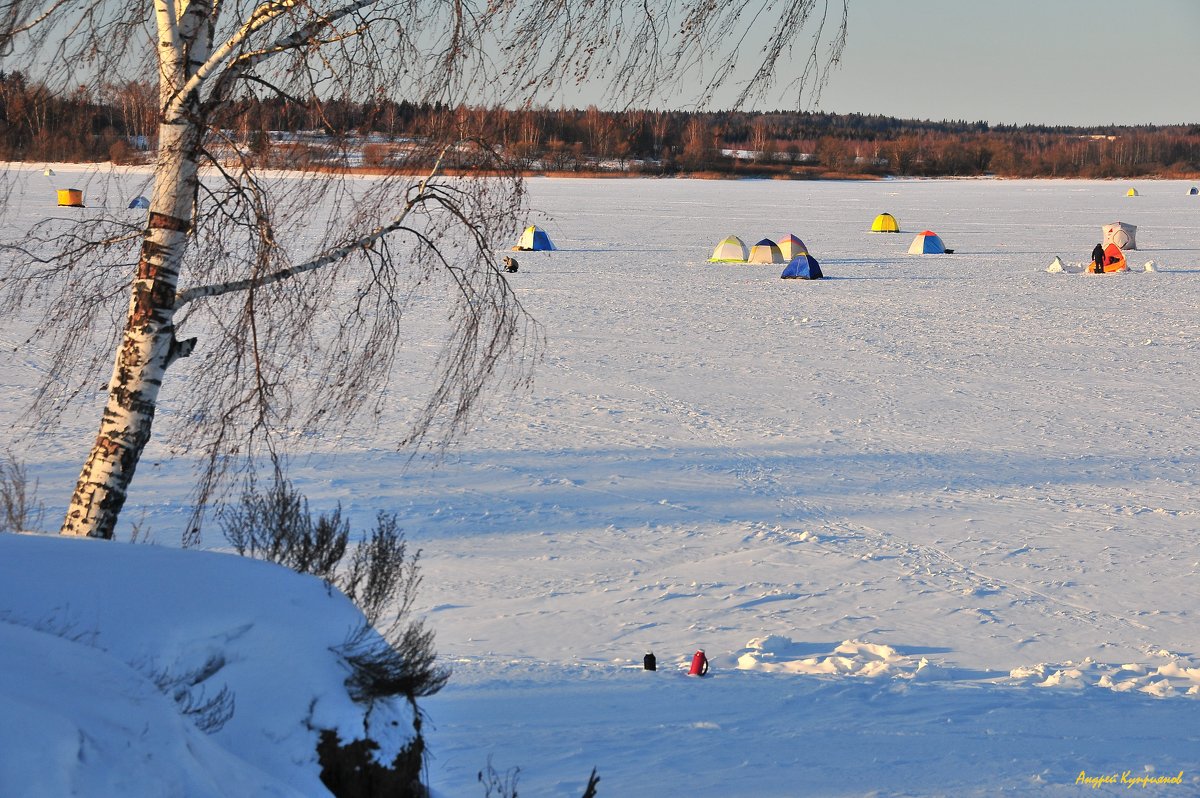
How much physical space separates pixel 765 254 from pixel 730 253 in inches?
34.9

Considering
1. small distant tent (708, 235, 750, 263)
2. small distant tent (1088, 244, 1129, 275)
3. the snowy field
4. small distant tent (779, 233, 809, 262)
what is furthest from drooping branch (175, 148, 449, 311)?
small distant tent (1088, 244, 1129, 275)

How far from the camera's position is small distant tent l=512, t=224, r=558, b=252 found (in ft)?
99.8

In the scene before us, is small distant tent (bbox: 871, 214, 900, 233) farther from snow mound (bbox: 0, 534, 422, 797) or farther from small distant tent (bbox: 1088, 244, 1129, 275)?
snow mound (bbox: 0, 534, 422, 797)

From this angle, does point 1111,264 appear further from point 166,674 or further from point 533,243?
point 166,674

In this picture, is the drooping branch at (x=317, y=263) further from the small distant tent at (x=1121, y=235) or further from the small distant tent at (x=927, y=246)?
the small distant tent at (x=1121, y=235)

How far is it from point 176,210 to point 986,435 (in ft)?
28.9

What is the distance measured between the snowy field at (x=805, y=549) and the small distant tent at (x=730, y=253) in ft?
34.3

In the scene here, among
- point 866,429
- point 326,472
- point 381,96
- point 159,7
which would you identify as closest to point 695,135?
point 381,96

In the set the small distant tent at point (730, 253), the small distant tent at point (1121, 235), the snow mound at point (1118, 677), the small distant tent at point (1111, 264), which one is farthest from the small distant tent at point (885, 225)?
the snow mound at point (1118, 677)

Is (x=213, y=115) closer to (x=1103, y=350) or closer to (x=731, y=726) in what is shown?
(x=731, y=726)

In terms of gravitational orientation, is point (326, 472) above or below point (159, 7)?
below

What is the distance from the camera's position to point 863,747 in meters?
5.22

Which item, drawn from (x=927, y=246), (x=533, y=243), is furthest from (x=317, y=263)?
(x=927, y=246)

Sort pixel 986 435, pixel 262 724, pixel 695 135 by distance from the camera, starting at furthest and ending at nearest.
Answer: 1. pixel 986 435
2. pixel 695 135
3. pixel 262 724
